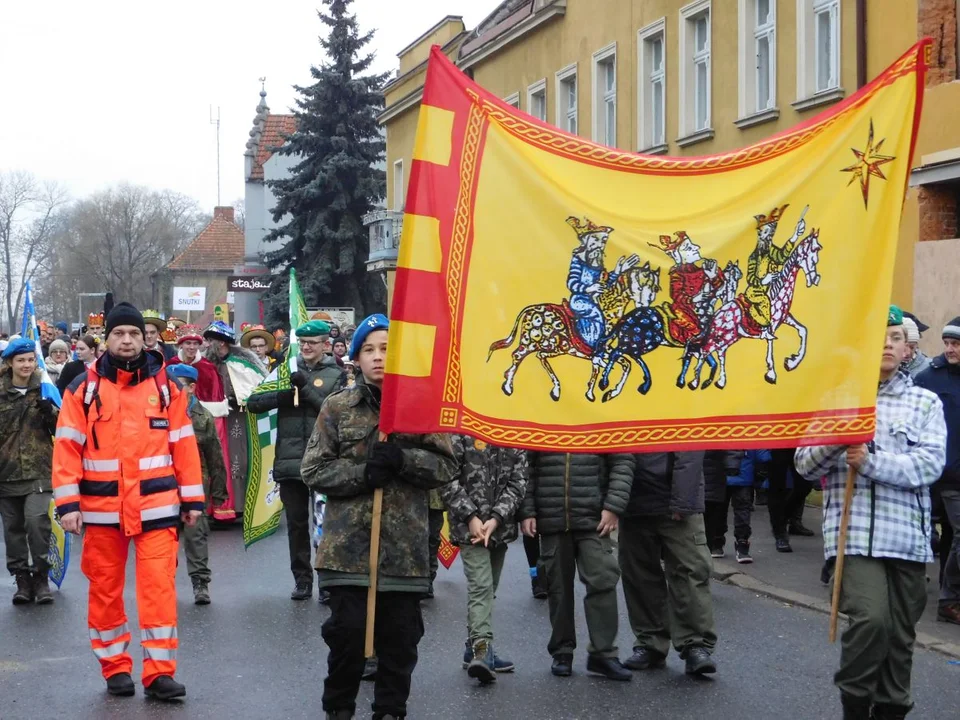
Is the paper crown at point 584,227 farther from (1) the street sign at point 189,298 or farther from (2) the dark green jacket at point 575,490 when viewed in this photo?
(1) the street sign at point 189,298

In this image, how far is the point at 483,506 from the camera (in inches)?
309

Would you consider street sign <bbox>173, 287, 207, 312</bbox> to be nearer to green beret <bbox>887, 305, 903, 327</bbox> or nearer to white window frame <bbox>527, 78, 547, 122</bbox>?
white window frame <bbox>527, 78, 547, 122</bbox>

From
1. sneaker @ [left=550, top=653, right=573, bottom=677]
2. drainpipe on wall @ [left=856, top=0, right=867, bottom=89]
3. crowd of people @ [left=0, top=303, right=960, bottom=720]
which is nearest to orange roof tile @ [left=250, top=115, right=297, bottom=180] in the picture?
drainpipe on wall @ [left=856, top=0, right=867, bottom=89]

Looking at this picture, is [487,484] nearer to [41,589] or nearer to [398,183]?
[41,589]

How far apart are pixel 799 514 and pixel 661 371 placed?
313 inches

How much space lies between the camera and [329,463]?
623 cm

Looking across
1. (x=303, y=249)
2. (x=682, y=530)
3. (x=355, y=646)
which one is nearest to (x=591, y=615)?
(x=682, y=530)

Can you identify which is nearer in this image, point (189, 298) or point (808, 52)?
point (808, 52)

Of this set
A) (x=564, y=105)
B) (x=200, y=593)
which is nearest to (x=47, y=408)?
(x=200, y=593)

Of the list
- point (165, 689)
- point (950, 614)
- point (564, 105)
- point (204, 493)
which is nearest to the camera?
point (165, 689)

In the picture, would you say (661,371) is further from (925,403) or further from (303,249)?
(303,249)

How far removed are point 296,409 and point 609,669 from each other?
367cm

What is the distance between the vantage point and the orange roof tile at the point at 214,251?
269ft

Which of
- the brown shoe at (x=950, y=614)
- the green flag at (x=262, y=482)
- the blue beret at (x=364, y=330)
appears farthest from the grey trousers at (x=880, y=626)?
the green flag at (x=262, y=482)
